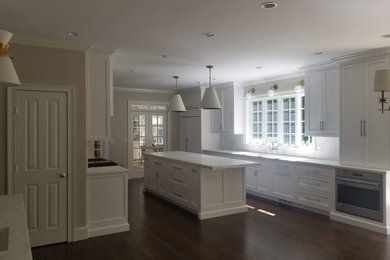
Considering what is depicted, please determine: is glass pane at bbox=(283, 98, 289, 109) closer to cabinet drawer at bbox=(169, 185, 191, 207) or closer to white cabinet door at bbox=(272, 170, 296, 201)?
white cabinet door at bbox=(272, 170, 296, 201)

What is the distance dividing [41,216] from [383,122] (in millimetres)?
4664

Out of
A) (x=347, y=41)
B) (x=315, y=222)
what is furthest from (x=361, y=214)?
(x=347, y=41)

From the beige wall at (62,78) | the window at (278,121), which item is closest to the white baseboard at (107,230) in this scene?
the beige wall at (62,78)

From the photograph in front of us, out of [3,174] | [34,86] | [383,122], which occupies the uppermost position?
[34,86]

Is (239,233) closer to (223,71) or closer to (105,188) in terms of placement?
(105,188)

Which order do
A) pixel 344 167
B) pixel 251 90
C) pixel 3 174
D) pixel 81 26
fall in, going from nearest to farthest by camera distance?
pixel 81 26 < pixel 3 174 < pixel 344 167 < pixel 251 90

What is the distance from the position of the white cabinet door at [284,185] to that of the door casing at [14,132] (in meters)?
3.63

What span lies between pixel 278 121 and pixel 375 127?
2.45m

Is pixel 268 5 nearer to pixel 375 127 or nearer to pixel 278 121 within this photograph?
pixel 375 127

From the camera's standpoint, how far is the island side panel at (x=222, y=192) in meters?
4.90

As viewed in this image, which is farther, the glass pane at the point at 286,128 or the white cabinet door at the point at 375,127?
the glass pane at the point at 286,128

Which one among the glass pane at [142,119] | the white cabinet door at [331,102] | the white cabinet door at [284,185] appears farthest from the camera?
the glass pane at [142,119]

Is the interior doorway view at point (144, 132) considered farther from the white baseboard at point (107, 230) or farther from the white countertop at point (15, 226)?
the white countertop at point (15, 226)

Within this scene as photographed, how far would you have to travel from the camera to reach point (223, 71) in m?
5.98
